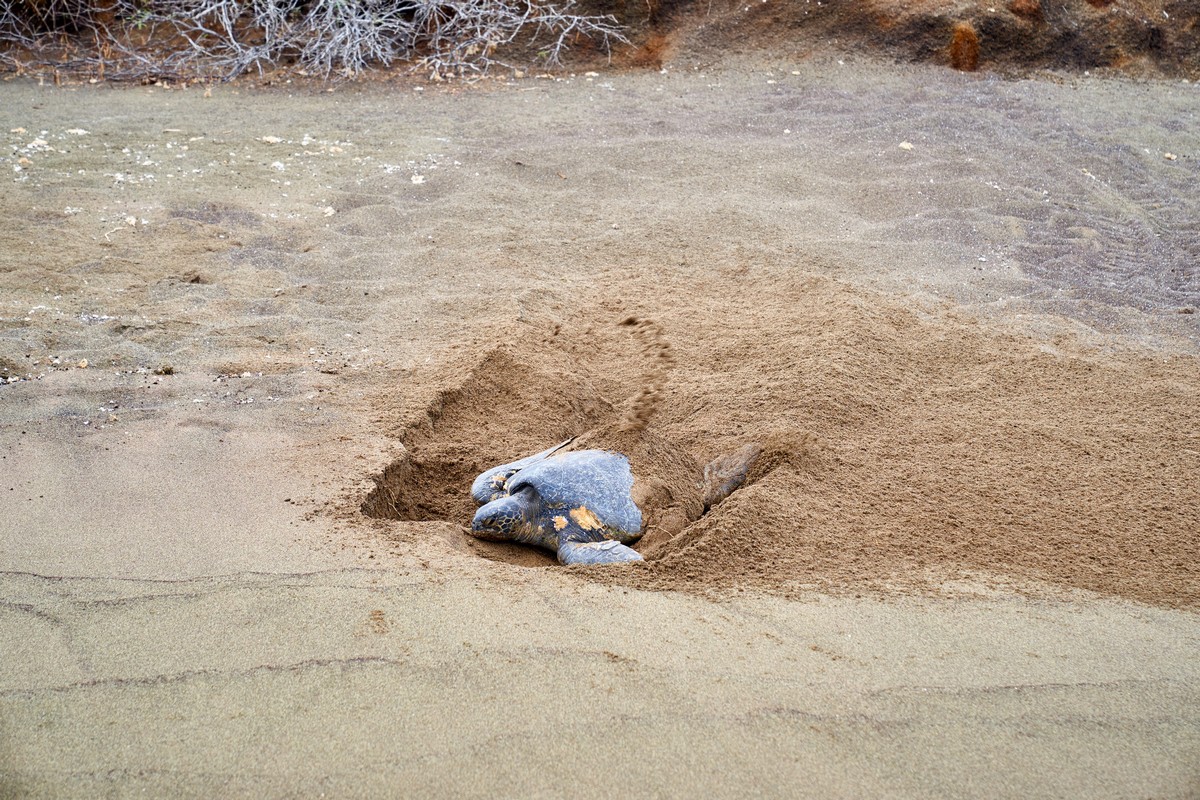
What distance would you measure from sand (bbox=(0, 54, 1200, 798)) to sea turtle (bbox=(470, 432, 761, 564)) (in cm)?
7

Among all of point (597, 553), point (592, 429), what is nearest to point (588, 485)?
point (597, 553)

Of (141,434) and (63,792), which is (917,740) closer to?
(63,792)

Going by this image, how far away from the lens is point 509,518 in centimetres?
266

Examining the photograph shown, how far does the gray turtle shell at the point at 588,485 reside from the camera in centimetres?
275

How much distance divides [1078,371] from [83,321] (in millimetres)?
3609

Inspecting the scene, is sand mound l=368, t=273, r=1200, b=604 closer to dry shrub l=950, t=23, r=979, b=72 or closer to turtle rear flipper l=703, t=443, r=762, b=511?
turtle rear flipper l=703, t=443, r=762, b=511

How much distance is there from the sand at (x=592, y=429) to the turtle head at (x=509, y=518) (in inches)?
3.1

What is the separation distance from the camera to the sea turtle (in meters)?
2.68

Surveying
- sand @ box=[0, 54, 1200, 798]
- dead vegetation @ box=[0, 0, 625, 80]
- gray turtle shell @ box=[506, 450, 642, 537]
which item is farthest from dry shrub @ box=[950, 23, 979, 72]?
gray turtle shell @ box=[506, 450, 642, 537]

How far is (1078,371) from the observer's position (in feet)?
11.4

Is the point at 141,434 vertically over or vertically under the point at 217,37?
under

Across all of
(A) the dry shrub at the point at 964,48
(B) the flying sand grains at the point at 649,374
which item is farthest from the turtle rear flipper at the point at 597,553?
(A) the dry shrub at the point at 964,48

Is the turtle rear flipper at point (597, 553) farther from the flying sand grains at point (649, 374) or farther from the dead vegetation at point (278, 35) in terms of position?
the dead vegetation at point (278, 35)

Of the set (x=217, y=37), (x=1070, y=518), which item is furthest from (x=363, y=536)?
(x=217, y=37)
